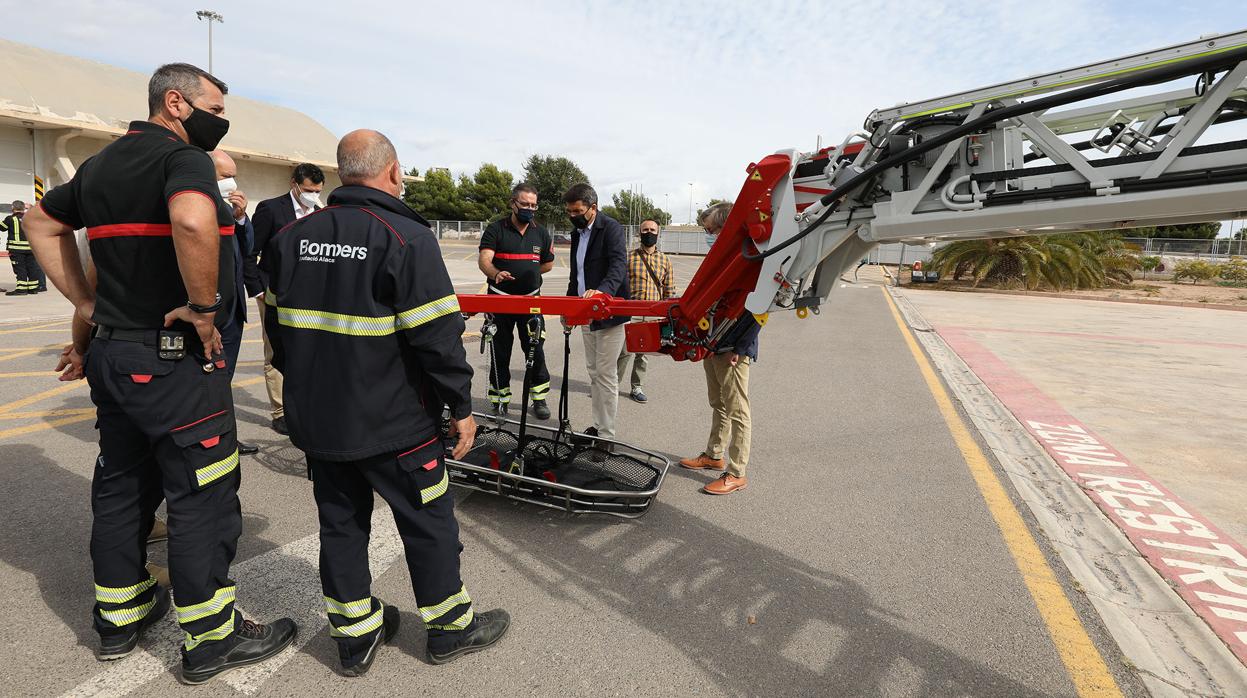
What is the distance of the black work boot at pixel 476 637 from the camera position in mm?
2484

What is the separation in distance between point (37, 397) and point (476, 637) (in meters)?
5.78

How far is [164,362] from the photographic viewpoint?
90.9 inches

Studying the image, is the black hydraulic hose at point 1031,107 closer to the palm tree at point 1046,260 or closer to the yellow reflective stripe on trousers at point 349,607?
the yellow reflective stripe on trousers at point 349,607

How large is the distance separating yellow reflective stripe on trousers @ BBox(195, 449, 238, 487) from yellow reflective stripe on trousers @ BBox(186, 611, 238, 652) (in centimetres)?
56

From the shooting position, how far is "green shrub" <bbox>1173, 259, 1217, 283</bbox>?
27.1 meters

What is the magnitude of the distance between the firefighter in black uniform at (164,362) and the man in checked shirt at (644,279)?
13.9 feet

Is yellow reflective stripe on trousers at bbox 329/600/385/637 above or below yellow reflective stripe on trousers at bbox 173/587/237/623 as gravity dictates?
below

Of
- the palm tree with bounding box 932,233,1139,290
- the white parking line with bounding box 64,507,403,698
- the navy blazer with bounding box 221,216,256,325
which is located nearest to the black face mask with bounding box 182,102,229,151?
the navy blazer with bounding box 221,216,256,325

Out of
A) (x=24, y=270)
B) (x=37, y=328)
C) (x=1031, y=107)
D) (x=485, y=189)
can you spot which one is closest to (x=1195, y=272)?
(x=1031, y=107)

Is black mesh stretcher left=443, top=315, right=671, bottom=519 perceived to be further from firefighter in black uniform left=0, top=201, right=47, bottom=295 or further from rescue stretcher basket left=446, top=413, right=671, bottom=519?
firefighter in black uniform left=0, top=201, right=47, bottom=295

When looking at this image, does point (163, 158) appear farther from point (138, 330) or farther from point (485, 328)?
point (485, 328)

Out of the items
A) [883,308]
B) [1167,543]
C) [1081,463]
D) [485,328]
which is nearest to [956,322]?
[883,308]

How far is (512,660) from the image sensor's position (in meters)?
2.52

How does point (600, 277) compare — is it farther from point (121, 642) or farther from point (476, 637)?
point (121, 642)
